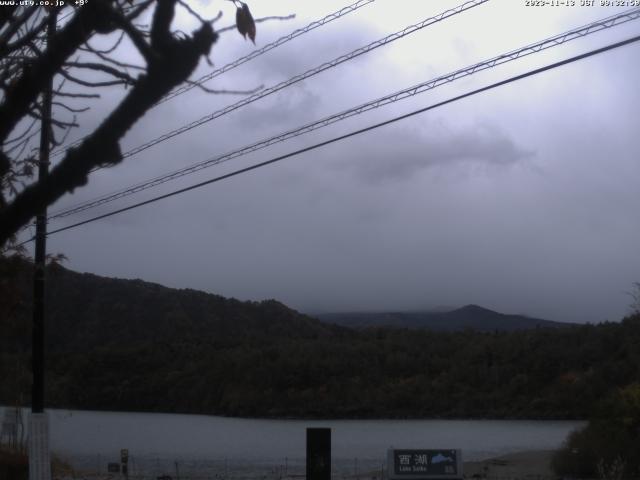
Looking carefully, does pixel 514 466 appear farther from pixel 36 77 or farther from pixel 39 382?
pixel 36 77

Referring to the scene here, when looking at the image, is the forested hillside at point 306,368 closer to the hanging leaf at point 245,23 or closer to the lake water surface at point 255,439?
the lake water surface at point 255,439

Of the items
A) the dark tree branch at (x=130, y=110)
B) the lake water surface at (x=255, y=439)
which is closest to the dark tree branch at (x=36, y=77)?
the dark tree branch at (x=130, y=110)

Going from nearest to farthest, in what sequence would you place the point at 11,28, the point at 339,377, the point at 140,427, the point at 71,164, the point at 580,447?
1. the point at 71,164
2. the point at 11,28
3. the point at 580,447
4. the point at 140,427
5. the point at 339,377

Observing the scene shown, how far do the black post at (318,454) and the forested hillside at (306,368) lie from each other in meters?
35.4

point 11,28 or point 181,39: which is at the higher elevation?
point 11,28

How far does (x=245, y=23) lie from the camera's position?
579cm

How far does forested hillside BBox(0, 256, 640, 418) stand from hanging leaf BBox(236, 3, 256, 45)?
149 feet

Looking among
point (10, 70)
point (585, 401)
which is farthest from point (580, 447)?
point (10, 70)

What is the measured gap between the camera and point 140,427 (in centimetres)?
4744

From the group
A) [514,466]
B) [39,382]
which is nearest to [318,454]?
[39,382]

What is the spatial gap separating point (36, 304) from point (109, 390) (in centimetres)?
4128

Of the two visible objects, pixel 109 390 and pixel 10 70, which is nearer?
pixel 10 70

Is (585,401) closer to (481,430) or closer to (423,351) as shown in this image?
(481,430)

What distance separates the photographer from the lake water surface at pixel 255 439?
36219mm
